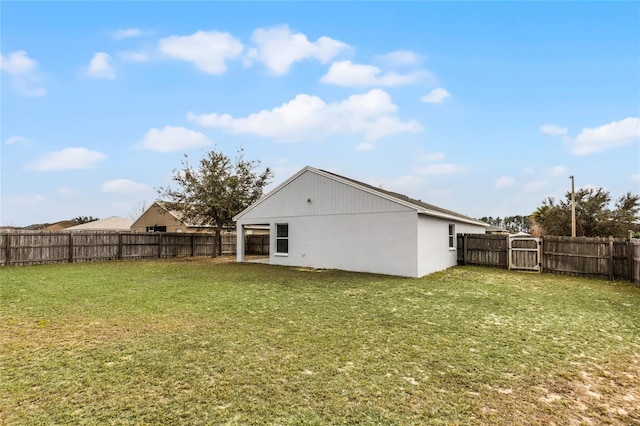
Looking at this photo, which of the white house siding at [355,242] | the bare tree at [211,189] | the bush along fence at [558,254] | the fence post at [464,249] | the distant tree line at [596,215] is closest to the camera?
the bush along fence at [558,254]

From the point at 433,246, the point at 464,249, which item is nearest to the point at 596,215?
the point at 464,249

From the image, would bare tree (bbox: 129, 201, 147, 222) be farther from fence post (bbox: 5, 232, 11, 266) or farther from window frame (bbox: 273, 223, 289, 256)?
window frame (bbox: 273, 223, 289, 256)

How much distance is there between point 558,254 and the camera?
1255 centimetres

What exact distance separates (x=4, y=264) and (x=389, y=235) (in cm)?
1675

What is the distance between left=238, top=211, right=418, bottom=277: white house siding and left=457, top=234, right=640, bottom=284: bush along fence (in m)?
5.15

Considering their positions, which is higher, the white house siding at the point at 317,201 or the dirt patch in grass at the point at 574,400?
the white house siding at the point at 317,201

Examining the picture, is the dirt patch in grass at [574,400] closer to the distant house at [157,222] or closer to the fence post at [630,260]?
the fence post at [630,260]

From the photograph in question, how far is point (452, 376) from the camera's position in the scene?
11.5ft

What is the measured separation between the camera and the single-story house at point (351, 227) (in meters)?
11.6

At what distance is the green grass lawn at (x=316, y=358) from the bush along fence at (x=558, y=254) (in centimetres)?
435

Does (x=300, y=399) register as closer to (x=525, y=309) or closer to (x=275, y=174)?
(x=525, y=309)

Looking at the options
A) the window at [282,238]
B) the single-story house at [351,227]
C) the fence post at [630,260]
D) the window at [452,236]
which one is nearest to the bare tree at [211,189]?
the single-story house at [351,227]

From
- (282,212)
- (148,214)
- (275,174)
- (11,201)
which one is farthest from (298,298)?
(148,214)

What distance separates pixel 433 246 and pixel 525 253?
4.12 m
